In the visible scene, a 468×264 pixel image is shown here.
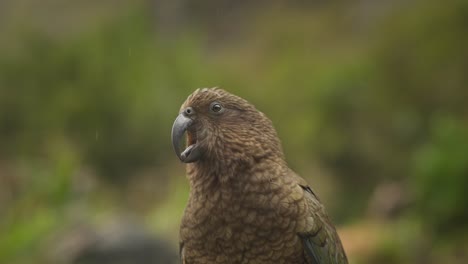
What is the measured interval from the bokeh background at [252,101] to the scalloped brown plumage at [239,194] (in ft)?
17.7

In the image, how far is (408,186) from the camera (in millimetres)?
10586

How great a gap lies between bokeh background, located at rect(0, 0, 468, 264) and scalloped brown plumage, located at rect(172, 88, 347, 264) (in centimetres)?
538

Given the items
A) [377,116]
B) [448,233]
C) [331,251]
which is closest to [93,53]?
[377,116]

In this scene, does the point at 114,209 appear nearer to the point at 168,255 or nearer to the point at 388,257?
the point at 168,255

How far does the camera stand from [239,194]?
3400mm

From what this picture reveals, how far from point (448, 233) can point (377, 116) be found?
280 centimetres

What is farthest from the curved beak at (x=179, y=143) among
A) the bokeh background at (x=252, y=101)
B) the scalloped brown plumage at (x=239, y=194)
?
the bokeh background at (x=252, y=101)

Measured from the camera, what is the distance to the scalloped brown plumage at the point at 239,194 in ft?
11.1

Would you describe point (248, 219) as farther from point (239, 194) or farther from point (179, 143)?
point (179, 143)

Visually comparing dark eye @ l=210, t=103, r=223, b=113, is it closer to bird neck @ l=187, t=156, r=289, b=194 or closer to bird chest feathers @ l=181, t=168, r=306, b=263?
bird neck @ l=187, t=156, r=289, b=194

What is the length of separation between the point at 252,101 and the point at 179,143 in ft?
31.9

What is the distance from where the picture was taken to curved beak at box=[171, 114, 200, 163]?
329 cm

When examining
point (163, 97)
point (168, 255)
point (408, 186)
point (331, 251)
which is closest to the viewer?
point (331, 251)

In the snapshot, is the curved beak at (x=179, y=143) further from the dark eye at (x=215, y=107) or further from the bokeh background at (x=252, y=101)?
the bokeh background at (x=252, y=101)
